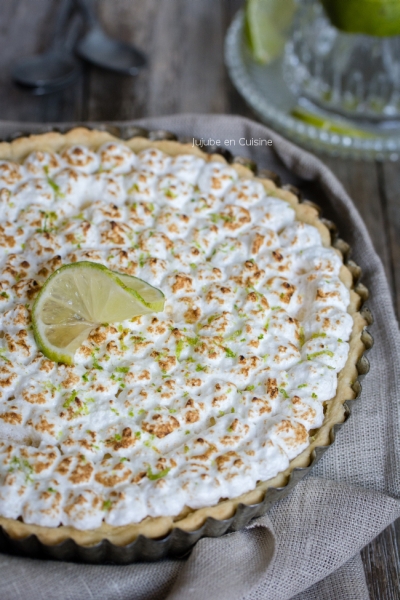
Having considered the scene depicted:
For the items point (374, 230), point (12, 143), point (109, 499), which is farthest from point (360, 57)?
point (109, 499)

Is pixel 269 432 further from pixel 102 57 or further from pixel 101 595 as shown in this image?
pixel 102 57

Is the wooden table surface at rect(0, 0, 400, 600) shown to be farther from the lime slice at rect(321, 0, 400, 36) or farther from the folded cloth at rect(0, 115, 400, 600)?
the folded cloth at rect(0, 115, 400, 600)

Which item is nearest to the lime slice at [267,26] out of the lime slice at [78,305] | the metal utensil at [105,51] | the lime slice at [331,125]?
the lime slice at [331,125]

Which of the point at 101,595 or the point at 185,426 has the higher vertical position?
the point at 185,426

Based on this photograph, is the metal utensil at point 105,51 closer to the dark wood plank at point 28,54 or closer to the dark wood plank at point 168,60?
the dark wood plank at point 168,60

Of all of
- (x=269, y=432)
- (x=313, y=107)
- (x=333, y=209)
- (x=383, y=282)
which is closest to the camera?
(x=269, y=432)
